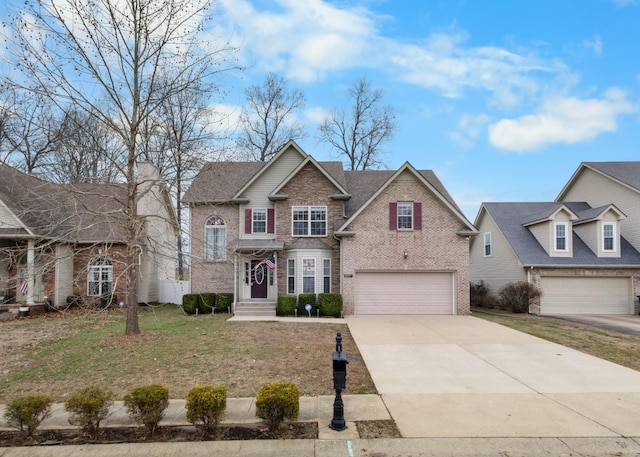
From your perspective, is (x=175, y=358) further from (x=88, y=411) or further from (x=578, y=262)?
(x=578, y=262)

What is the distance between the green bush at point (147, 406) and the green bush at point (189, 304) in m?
12.1

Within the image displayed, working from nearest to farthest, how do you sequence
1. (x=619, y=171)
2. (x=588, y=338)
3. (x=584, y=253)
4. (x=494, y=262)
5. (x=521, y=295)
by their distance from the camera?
(x=588, y=338) → (x=521, y=295) → (x=584, y=253) → (x=619, y=171) → (x=494, y=262)

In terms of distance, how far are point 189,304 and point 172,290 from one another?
196 inches

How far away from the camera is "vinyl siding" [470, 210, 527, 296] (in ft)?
64.7

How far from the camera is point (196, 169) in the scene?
1162cm

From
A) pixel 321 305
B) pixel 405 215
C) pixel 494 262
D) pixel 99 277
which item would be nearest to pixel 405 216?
pixel 405 215

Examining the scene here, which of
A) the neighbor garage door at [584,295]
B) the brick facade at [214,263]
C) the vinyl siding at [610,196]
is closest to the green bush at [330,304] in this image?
the brick facade at [214,263]

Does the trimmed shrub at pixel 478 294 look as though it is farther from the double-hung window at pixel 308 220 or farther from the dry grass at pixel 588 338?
the double-hung window at pixel 308 220

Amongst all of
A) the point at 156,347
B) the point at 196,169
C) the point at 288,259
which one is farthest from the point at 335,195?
the point at 156,347

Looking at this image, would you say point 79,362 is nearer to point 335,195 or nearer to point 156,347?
point 156,347

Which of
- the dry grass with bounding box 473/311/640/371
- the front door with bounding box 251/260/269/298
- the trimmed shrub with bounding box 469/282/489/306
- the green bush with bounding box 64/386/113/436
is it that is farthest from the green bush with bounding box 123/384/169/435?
the trimmed shrub with bounding box 469/282/489/306

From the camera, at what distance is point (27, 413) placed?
4.99 meters

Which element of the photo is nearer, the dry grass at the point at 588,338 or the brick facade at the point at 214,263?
the dry grass at the point at 588,338

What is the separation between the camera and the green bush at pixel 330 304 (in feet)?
52.1
